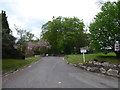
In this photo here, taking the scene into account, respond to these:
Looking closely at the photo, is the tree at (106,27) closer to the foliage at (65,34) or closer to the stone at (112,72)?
the stone at (112,72)

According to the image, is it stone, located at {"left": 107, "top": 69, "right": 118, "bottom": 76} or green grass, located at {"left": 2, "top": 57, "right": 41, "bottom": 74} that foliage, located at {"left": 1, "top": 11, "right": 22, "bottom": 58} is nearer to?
green grass, located at {"left": 2, "top": 57, "right": 41, "bottom": 74}

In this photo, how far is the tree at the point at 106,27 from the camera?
49.7 ft

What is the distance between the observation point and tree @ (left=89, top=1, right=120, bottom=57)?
15.2 meters

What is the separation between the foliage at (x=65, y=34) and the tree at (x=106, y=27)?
23723 millimetres

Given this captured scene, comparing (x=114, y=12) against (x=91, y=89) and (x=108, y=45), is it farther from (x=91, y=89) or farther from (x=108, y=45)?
(x=91, y=89)

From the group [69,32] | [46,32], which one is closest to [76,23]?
[69,32]

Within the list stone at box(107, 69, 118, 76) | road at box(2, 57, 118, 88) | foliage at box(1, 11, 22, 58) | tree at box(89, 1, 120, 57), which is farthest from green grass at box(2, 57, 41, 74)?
tree at box(89, 1, 120, 57)

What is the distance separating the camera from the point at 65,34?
140 feet

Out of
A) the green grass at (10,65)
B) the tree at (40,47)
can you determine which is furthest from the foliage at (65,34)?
the green grass at (10,65)

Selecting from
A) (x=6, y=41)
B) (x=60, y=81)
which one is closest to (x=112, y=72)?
(x=60, y=81)

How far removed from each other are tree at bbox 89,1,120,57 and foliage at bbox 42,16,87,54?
77.8 feet

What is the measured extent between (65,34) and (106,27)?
2730 cm

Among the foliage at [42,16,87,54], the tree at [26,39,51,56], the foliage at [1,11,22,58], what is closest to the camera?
the foliage at [1,11,22,58]

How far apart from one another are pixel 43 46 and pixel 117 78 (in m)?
38.2
